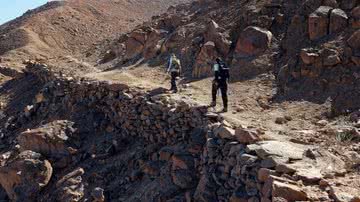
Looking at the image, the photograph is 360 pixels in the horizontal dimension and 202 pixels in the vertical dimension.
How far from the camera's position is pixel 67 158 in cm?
1484

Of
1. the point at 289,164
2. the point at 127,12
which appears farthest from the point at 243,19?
the point at 127,12

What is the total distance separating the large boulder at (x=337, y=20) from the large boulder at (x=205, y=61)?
3.83m

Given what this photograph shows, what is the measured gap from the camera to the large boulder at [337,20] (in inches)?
519

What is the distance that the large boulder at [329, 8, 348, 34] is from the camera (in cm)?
1318

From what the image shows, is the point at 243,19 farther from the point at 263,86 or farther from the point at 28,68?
the point at 28,68

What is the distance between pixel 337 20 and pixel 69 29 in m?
24.2

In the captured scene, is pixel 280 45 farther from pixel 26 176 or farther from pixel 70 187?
pixel 26 176

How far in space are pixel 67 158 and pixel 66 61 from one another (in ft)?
31.2

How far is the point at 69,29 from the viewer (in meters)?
34.6

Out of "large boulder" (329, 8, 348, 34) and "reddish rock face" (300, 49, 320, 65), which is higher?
"large boulder" (329, 8, 348, 34)

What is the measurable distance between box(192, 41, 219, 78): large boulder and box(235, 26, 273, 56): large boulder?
823 millimetres

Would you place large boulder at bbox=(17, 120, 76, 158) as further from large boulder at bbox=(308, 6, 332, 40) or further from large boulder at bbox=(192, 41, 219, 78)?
large boulder at bbox=(308, 6, 332, 40)

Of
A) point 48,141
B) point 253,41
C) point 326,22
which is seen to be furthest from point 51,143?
point 326,22

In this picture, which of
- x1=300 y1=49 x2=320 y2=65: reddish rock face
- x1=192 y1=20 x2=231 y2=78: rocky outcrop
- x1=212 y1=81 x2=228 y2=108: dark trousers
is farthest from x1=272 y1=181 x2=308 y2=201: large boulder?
x1=192 y1=20 x2=231 y2=78: rocky outcrop
